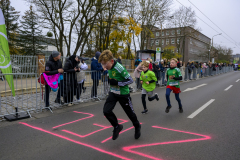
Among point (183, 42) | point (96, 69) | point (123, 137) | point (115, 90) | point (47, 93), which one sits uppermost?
point (183, 42)

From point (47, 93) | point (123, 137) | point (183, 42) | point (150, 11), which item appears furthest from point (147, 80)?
point (183, 42)

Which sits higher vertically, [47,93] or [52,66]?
[52,66]

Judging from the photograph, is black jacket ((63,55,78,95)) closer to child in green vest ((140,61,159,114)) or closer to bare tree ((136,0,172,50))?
child in green vest ((140,61,159,114))

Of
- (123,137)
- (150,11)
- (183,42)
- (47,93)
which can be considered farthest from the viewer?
(183,42)

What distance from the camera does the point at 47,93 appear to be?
625 cm

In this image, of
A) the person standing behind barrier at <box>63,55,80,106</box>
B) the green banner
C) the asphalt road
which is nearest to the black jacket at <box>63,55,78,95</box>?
the person standing behind barrier at <box>63,55,80,106</box>

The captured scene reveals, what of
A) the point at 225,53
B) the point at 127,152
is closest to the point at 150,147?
the point at 127,152

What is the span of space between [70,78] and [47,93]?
0.97m

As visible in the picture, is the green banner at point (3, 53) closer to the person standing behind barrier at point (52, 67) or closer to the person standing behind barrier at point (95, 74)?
the person standing behind barrier at point (52, 67)

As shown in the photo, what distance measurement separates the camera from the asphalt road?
127 inches

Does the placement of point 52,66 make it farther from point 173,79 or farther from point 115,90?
point 173,79

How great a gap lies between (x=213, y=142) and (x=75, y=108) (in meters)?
4.42

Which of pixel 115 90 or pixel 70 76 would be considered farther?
pixel 70 76

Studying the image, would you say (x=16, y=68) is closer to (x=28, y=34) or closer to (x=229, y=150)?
(x=229, y=150)
